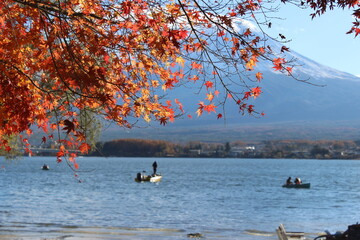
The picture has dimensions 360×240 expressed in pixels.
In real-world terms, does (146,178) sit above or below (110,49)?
below

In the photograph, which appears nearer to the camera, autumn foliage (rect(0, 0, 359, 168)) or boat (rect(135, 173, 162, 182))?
autumn foliage (rect(0, 0, 359, 168))

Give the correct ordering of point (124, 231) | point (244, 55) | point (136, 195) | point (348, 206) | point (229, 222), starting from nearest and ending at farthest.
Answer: point (244, 55) → point (124, 231) → point (229, 222) → point (348, 206) → point (136, 195)

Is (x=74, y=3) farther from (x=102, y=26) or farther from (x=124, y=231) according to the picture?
(x=124, y=231)

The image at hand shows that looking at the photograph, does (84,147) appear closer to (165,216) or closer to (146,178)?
(165,216)

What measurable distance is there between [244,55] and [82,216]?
22.7m

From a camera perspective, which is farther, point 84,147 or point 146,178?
point 146,178

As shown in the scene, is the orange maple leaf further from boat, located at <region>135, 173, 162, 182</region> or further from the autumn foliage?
boat, located at <region>135, 173, 162, 182</region>

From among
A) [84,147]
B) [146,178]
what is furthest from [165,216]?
[146,178]

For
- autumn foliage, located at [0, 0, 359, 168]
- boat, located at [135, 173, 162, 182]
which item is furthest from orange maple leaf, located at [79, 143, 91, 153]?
boat, located at [135, 173, 162, 182]

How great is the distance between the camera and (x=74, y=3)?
9.46 meters

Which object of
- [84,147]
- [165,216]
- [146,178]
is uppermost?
[84,147]

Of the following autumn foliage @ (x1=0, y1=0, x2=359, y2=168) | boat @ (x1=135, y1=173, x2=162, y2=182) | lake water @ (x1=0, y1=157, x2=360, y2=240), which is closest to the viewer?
autumn foliage @ (x1=0, y1=0, x2=359, y2=168)

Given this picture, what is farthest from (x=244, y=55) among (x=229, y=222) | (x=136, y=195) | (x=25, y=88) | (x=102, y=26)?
(x=136, y=195)

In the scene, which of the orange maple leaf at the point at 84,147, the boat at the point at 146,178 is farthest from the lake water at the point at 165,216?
the boat at the point at 146,178
